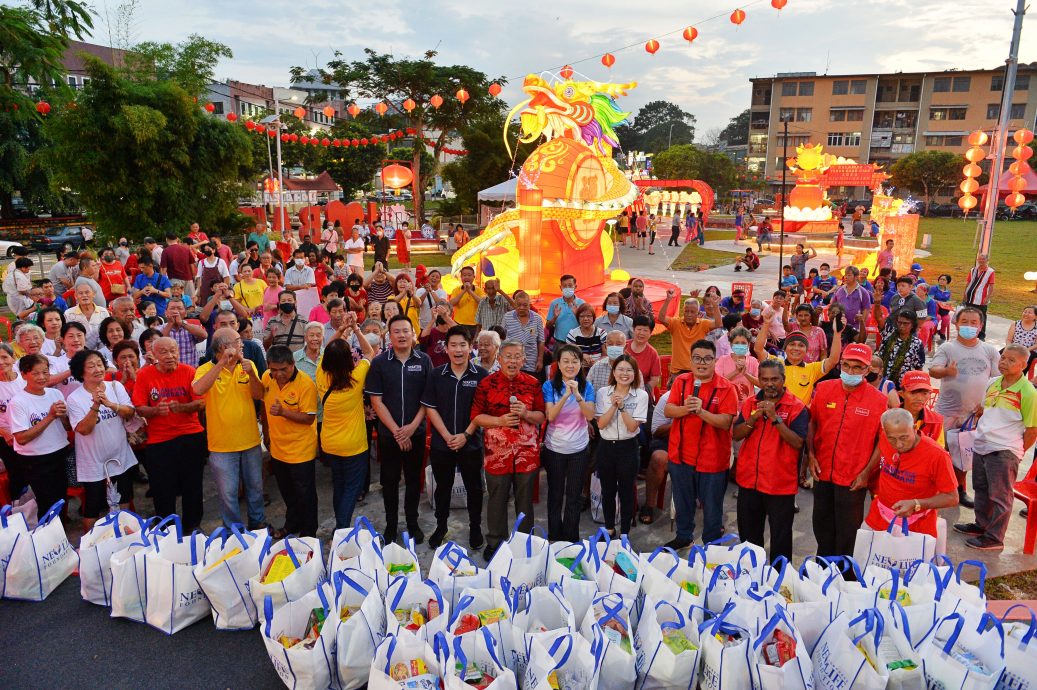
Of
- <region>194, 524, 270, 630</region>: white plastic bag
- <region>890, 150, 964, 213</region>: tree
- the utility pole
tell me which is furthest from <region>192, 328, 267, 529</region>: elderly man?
<region>890, 150, 964, 213</region>: tree

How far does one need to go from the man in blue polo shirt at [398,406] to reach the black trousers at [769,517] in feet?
A: 7.54

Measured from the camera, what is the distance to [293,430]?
15.2 ft

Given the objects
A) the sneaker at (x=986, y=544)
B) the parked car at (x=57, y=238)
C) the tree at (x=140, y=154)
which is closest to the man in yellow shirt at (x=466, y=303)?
the sneaker at (x=986, y=544)

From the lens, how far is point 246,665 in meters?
3.36

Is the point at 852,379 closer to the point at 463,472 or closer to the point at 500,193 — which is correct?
the point at 463,472

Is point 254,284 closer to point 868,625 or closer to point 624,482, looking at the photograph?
point 624,482

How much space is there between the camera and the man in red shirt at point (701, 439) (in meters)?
4.49

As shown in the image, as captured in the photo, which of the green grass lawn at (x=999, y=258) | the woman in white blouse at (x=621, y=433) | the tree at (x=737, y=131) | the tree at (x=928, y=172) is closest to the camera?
the woman in white blouse at (x=621, y=433)

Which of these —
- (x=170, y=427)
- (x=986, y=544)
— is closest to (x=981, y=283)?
(x=986, y=544)

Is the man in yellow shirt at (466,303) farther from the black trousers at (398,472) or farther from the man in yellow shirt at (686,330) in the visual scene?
the black trousers at (398,472)

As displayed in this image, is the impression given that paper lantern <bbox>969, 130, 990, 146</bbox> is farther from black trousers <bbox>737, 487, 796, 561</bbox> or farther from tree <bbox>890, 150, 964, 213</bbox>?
tree <bbox>890, 150, 964, 213</bbox>

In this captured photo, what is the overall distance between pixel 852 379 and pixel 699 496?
53.1 inches

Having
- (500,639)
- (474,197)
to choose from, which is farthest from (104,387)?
(474,197)

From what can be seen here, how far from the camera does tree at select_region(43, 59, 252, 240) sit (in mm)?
15828
